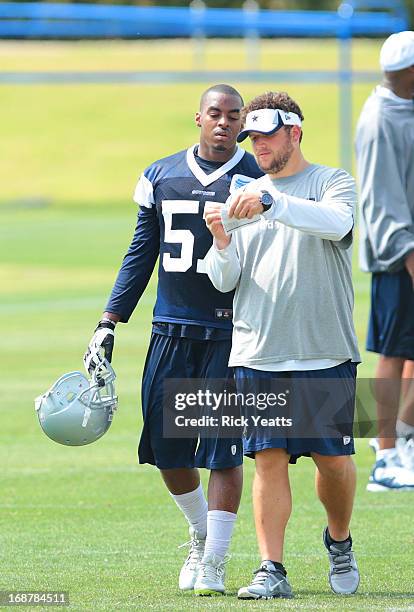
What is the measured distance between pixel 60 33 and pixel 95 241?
4.28m

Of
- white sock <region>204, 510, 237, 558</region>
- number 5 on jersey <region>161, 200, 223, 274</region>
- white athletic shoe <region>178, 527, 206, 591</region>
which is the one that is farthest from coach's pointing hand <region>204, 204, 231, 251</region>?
white athletic shoe <region>178, 527, 206, 591</region>

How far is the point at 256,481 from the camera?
19.0 ft

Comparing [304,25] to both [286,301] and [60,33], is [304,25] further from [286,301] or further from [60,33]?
[286,301]

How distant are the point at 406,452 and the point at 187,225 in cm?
297

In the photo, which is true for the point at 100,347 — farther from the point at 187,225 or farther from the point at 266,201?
the point at 266,201

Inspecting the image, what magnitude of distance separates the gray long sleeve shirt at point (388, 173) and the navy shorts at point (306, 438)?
8.54 feet

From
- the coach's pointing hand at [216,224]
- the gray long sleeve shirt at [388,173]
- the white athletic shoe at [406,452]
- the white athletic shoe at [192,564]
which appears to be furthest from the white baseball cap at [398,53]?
the white athletic shoe at [192,564]

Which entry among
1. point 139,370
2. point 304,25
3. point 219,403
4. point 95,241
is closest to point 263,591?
point 219,403

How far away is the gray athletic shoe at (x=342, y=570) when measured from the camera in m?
5.88

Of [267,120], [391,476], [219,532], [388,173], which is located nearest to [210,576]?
[219,532]

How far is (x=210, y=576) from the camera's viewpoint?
19.5 feet

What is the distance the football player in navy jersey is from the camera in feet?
20.1

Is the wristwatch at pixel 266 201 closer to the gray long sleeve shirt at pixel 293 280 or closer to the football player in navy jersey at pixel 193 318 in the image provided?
the gray long sleeve shirt at pixel 293 280

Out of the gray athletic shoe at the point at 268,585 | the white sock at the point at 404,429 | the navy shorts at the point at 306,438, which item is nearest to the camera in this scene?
the gray athletic shoe at the point at 268,585
